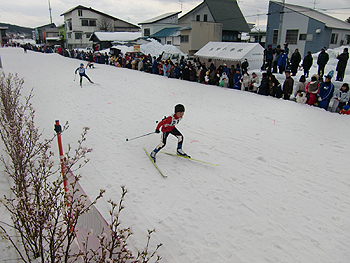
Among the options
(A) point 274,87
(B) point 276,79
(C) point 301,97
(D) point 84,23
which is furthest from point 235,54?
(D) point 84,23

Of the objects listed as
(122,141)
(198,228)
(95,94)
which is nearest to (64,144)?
(122,141)

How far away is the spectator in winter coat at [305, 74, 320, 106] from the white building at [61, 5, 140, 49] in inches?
2188

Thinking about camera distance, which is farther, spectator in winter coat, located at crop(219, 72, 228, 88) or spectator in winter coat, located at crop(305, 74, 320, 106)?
spectator in winter coat, located at crop(219, 72, 228, 88)

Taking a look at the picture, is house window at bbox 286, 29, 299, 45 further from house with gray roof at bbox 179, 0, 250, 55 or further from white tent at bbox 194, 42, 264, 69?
house with gray roof at bbox 179, 0, 250, 55

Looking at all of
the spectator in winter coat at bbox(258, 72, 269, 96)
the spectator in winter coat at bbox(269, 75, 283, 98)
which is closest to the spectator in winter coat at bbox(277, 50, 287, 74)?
the spectator in winter coat at bbox(258, 72, 269, 96)

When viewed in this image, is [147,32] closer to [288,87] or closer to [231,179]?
[288,87]

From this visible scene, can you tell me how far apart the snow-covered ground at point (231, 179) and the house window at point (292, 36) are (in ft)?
58.1

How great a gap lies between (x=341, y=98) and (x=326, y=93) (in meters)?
0.62

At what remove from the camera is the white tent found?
55.0 ft

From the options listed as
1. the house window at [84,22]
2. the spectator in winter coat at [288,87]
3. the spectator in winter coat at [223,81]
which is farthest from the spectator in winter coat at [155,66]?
the house window at [84,22]

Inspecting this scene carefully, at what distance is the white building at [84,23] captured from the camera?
188ft

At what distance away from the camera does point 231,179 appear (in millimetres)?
5195

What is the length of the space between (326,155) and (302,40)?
22.0 metres

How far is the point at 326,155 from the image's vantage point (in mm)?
6207
